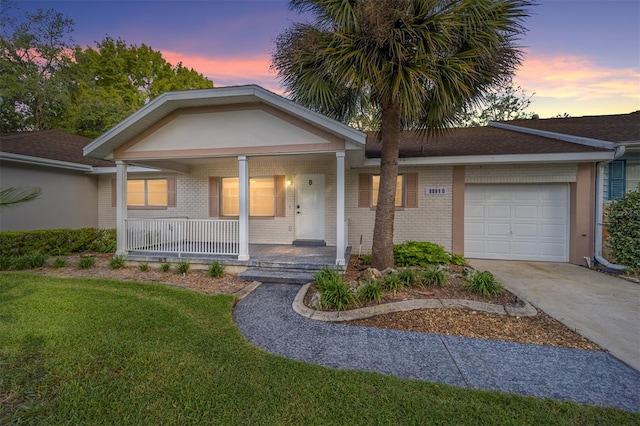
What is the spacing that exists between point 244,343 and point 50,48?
28.3m

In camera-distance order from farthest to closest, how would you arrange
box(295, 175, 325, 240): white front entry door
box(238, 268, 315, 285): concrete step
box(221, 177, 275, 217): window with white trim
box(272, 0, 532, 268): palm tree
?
1. box(221, 177, 275, 217): window with white trim
2. box(295, 175, 325, 240): white front entry door
3. box(238, 268, 315, 285): concrete step
4. box(272, 0, 532, 268): palm tree

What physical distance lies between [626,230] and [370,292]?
6.59 m

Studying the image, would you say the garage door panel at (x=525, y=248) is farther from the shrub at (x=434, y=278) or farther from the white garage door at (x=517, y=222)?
the shrub at (x=434, y=278)

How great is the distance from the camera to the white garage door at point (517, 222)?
8047 millimetres

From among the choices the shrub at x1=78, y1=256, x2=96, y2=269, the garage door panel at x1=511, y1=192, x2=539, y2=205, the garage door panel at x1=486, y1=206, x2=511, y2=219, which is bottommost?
the shrub at x1=78, y1=256, x2=96, y2=269

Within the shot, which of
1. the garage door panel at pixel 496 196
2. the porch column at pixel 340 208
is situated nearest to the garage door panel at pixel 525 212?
the garage door panel at pixel 496 196

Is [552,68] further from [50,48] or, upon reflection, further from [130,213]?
[50,48]

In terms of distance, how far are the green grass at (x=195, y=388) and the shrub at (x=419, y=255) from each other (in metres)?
4.93

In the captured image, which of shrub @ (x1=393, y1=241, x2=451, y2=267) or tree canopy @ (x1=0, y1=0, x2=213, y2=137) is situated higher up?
tree canopy @ (x1=0, y1=0, x2=213, y2=137)

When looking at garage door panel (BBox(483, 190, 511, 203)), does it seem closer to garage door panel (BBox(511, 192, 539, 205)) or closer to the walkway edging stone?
garage door panel (BBox(511, 192, 539, 205))

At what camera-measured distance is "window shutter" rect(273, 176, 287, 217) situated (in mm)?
9414

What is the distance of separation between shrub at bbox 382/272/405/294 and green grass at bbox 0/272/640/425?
2391 mm

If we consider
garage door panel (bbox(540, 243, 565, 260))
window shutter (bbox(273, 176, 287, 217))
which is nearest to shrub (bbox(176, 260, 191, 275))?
window shutter (bbox(273, 176, 287, 217))

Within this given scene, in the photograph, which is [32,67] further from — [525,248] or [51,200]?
[525,248]
